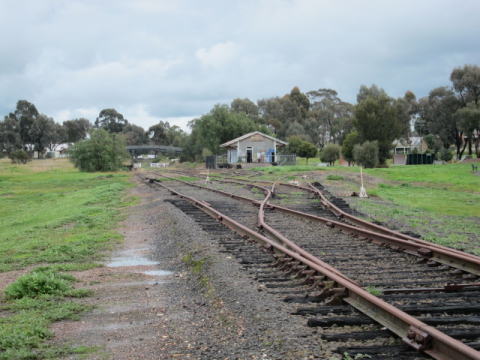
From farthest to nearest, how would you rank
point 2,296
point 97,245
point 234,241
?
1. point 97,245
2. point 234,241
3. point 2,296

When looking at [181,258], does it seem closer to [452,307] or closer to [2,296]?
[2,296]

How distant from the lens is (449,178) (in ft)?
106

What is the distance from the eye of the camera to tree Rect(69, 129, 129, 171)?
63156 millimetres

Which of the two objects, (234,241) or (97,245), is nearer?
(234,241)

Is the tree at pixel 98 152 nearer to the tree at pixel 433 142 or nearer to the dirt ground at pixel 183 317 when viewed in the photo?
the tree at pixel 433 142

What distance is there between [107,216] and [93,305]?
10.1 m

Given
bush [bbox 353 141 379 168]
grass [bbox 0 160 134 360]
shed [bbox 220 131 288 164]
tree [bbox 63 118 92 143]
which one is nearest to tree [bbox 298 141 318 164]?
shed [bbox 220 131 288 164]

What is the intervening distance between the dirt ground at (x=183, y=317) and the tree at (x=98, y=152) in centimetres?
5619

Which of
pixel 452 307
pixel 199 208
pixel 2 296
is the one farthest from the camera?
pixel 199 208

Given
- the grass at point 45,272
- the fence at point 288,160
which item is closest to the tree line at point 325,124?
the fence at point 288,160

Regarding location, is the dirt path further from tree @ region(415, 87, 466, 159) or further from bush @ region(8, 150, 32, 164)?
bush @ region(8, 150, 32, 164)

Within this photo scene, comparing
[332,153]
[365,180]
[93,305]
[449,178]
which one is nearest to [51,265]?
[93,305]

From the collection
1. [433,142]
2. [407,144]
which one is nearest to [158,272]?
[433,142]

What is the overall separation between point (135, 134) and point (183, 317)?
154071 millimetres
